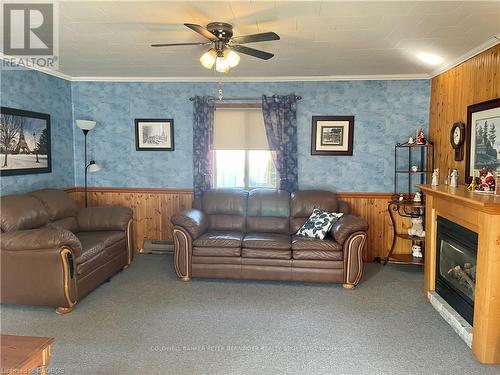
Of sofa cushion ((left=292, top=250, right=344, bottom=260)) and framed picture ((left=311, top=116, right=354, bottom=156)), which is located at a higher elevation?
framed picture ((left=311, top=116, right=354, bottom=156))

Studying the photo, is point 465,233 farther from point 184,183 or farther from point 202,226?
point 184,183

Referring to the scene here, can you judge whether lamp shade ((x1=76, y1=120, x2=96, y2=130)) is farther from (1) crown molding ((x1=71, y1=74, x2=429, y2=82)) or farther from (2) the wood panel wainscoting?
(2) the wood panel wainscoting

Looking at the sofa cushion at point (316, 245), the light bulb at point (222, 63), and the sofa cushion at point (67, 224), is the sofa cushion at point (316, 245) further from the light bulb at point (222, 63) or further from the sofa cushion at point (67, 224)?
the sofa cushion at point (67, 224)

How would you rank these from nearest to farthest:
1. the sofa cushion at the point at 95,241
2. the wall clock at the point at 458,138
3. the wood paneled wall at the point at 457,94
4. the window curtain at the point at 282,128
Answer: the wood paneled wall at the point at 457,94 < the sofa cushion at the point at 95,241 < the wall clock at the point at 458,138 < the window curtain at the point at 282,128

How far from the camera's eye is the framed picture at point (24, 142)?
13.3 feet

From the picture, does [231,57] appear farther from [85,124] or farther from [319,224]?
[85,124]

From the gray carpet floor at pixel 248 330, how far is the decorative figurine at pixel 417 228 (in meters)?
0.66

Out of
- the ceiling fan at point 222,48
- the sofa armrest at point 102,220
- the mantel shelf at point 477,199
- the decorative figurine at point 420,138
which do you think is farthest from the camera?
the decorative figurine at point 420,138

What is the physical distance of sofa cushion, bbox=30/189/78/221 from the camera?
4.21 m

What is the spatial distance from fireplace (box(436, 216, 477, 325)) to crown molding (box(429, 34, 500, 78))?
1.65 m

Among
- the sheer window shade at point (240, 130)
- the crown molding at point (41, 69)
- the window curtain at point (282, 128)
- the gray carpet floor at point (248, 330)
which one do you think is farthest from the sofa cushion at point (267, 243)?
the crown molding at point (41, 69)

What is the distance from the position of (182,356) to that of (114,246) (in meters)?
2.03

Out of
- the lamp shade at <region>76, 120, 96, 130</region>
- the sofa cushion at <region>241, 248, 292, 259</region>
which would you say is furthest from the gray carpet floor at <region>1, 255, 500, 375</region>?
the lamp shade at <region>76, 120, 96, 130</region>

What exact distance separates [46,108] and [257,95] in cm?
277
